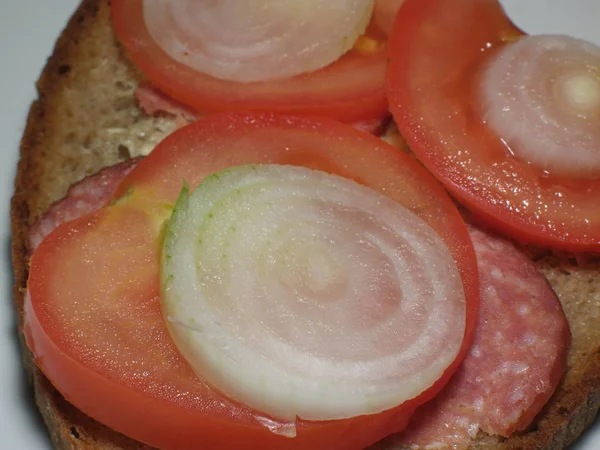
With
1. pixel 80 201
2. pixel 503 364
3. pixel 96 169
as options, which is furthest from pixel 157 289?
pixel 503 364

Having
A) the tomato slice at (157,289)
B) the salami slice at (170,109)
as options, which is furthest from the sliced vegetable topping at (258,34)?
the tomato slice at (157,289)

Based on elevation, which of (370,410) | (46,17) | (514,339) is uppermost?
(46,17)

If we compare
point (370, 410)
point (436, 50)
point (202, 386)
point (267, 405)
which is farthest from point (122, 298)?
point (436, 50)

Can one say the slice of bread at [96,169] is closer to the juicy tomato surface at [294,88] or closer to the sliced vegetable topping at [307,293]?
the juicy tomato surface at [294,88]

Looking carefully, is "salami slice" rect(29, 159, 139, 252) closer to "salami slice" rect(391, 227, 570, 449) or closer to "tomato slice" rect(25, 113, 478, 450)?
"tomato slice" rect(25, 113, 478, 450)

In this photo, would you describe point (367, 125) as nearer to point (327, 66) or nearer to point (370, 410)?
point (327, 66)

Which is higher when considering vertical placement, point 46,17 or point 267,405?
point 46,17
